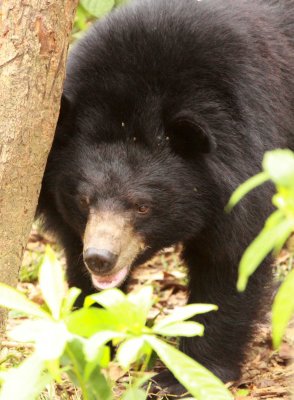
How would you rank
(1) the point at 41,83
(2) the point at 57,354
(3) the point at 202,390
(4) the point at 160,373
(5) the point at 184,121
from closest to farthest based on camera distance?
(2) the point at 57,354
(3) the point at 202,390
(1) the point at 41,83
(5) the point at 184,121
(4) the point at 160,373

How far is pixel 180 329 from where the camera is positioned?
6.78 ft

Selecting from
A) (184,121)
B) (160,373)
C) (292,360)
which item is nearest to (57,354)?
(184,121)

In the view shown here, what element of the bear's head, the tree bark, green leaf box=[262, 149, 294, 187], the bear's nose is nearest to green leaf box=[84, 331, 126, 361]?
green leaf box=[262, 149, 294, 187]

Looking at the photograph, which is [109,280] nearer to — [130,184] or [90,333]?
[130,184]

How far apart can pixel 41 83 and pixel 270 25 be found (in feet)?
5.72

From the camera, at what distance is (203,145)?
3.97 meters

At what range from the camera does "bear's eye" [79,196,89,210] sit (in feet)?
13.3

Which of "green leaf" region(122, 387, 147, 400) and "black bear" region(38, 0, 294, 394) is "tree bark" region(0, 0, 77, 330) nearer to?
"black bear" region(38, 0, 294, 394)

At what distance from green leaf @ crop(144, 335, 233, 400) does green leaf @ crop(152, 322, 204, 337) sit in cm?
3

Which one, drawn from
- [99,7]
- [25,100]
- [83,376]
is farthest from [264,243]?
[99,7]

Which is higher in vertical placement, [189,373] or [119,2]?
[189,373]

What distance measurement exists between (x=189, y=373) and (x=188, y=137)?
213 cm

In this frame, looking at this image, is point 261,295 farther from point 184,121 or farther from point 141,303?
point 141,303

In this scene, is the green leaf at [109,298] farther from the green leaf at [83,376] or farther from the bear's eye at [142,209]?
the bear's eye at [142,209]
